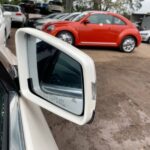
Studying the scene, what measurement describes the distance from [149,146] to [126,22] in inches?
349

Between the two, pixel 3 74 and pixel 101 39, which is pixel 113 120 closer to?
pixel 3 74

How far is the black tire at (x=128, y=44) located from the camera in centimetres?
1253

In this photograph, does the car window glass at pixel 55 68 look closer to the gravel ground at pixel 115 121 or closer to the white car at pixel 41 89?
the white car at pixel 41 89

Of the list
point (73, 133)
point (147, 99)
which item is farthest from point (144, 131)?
point (147, 99)

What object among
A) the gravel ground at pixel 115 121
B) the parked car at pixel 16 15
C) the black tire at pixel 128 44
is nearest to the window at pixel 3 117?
the gravel ground at pixel 115 121

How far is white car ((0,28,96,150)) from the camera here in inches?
54.9

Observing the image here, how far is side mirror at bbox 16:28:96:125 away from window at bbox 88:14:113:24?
10.5 m

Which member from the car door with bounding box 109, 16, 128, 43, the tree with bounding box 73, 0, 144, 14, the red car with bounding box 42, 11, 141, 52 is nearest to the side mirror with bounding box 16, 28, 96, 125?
the red car with bounding box 42, 11, 141, 52

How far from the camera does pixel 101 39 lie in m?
12.2

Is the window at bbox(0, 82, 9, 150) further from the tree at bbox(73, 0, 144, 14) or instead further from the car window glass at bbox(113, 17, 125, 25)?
the tree at bbox(73, 0, 144, 14)

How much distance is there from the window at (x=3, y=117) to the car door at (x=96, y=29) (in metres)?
10.4

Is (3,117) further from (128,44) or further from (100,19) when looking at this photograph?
(128,44)

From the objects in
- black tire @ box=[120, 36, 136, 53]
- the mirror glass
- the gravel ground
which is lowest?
black tire @ box=[120, 36, 136, 53]

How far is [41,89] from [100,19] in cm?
1068
